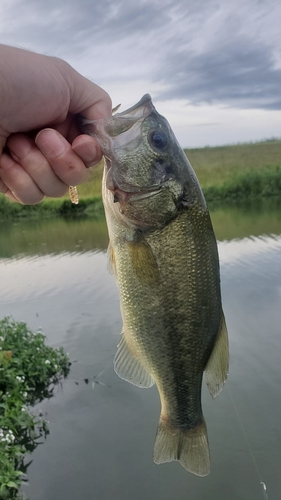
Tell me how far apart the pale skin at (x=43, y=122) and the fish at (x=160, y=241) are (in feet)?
0.48

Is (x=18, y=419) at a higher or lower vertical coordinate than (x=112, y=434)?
higher

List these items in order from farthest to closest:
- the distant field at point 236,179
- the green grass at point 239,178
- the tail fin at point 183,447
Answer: the green grass at point 239,178
the distant field at point 236,179
the tail fin at point 183,447

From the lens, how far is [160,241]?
2.15 m

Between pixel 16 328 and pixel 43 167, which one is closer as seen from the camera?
pixel 43 167

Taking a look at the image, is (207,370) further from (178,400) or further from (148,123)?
(148,123)

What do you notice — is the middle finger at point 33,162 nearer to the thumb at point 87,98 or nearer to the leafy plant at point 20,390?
the thumb at point 87,98

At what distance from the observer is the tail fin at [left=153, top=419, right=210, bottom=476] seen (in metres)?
2.38

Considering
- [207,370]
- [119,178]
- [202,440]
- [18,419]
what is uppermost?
[119,178]

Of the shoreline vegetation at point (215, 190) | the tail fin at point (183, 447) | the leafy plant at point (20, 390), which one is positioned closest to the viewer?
the tail fin at point (183, 447)

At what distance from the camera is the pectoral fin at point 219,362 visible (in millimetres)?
2277

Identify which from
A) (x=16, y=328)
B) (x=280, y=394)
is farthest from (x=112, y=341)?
(x=280, y=394)

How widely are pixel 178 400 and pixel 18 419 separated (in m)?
4.70

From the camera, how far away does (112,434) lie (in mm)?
7453

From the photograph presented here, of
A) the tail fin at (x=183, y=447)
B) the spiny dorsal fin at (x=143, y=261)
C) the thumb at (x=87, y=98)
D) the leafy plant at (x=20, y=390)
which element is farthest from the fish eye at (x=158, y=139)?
the leafy plant at (x=20, y=390)
